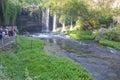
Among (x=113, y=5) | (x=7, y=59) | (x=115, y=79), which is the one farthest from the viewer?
(x=113, y=5)

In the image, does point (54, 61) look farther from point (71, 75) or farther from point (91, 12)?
point (91, 12)

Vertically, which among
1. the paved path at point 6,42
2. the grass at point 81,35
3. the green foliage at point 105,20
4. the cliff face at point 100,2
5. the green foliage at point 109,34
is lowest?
the grass at point 81,35

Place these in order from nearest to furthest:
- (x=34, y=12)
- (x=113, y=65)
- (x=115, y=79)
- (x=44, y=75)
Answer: (x=44, y=75), (x=115, y=79), (x=113, y=65), (x=34, y=12)

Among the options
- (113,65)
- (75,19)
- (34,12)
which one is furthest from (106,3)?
(113,65)

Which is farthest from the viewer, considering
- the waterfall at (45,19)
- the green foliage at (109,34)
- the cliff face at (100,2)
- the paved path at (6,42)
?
the waterfall at (45,19)

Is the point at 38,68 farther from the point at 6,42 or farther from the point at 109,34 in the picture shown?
the point at 109,34

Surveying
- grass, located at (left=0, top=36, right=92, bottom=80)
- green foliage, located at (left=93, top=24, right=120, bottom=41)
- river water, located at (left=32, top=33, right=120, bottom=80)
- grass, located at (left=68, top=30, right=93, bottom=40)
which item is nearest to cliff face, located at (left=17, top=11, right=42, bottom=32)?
grass, located at (left=68, top=30, right=93, bottom=40)

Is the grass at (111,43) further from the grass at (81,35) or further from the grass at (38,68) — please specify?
the grass at (38,68)

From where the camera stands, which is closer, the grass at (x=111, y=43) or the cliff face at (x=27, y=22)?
the grass at (x=111, y=43)

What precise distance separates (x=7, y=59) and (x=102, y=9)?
40341mm

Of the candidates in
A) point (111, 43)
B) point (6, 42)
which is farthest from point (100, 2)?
point (6, 42)

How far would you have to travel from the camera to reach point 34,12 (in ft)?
264

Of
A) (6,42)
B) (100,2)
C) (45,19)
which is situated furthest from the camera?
(45,19)

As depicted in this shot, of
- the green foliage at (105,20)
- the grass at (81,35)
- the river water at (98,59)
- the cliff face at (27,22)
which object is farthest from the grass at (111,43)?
the cliff face at (27,22)
